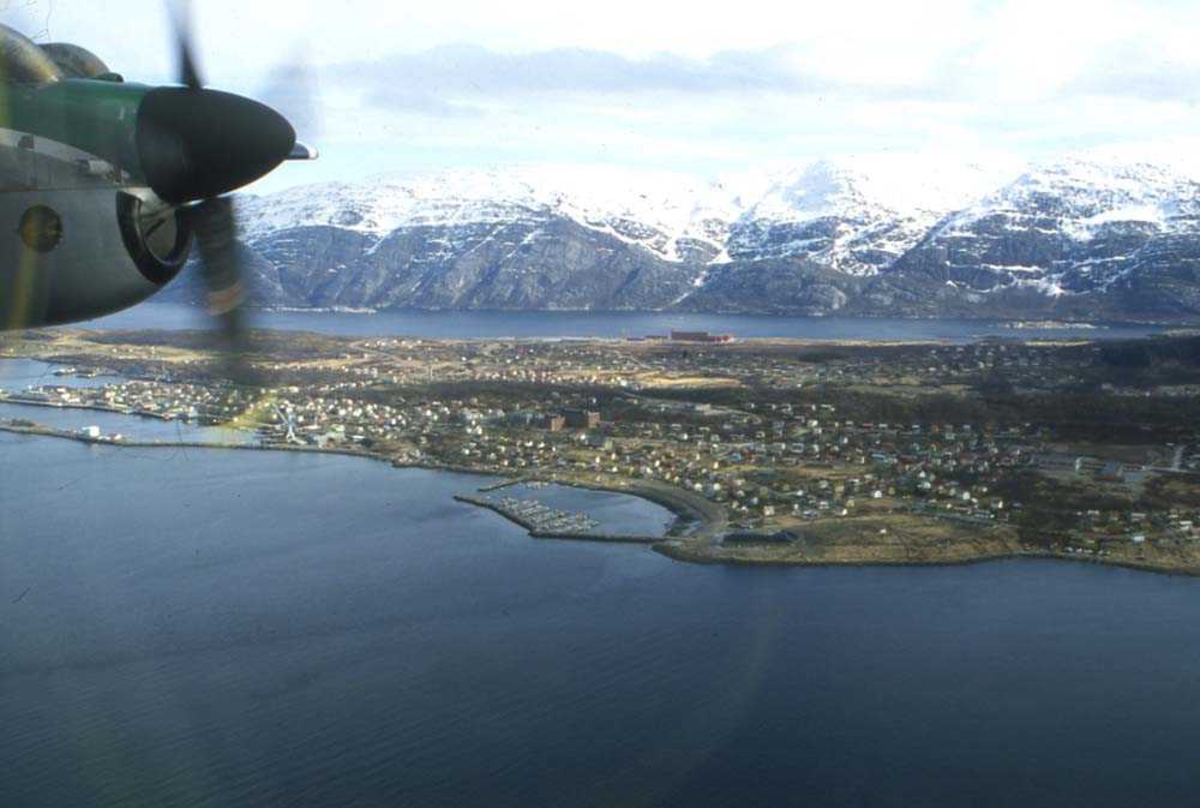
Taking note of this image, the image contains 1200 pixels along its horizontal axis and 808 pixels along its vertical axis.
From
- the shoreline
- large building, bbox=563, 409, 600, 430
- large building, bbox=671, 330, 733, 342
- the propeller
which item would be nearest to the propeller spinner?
the propeller

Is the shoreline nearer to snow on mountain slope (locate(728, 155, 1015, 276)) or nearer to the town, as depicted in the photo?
the town

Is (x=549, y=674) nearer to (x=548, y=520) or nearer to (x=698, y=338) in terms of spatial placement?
(x=548, y=520)

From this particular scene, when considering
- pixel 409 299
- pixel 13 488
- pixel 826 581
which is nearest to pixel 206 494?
pixel 13 488

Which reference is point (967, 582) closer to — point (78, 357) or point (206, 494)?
point (206, 494)

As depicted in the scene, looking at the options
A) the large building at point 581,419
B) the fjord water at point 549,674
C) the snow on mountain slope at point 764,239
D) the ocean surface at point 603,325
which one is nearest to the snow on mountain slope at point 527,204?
the snow on mountain slope at point 764,239

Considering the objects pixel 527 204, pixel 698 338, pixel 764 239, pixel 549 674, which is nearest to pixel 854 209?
pixel 764 239

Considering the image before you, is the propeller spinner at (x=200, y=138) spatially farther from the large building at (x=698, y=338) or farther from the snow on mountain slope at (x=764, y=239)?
the snow on mountain slope at (x=764, y=239)
